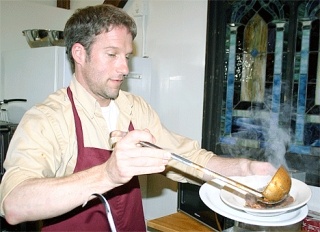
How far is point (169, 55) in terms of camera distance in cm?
246

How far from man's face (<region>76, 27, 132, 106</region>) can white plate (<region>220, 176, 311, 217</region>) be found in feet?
2.00

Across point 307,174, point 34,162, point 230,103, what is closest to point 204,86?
point 230,103

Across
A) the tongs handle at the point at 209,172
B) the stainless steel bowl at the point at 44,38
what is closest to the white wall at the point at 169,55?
the stainless steel bowl at the point at 44,38

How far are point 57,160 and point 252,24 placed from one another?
155 cm

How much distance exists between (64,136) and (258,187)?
26.6 inches

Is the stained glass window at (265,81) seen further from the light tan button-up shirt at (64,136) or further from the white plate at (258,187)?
the white plate at (258,187)

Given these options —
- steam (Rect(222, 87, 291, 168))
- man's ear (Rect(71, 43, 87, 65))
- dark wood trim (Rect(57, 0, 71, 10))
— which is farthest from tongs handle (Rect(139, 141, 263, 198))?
dark wood trim (Rect(57, 0, 71, 10))

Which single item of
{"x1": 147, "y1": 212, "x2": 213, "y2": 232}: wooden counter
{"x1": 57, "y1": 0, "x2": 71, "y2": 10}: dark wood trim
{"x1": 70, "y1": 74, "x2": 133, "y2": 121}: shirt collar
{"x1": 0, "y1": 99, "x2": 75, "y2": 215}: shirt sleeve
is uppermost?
{"x1": 57, "y1": 0, "x2": 71, "y2": 10}: dark wood trim

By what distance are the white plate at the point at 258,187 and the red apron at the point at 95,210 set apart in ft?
1.65

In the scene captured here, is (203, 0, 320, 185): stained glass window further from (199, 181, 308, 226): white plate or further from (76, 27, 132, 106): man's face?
(199, 181, 308, 226): white plate

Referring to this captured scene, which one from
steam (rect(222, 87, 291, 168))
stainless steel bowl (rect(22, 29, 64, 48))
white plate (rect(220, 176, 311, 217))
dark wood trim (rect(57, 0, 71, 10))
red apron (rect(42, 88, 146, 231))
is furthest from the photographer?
dark wood trim (rect(57, 0, 71, 10))

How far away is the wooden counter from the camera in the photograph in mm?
1902

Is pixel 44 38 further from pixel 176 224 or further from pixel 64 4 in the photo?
pixel 176 224

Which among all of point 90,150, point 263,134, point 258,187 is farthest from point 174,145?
point 263,134
